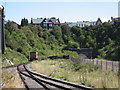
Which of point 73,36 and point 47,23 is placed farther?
point 47,23

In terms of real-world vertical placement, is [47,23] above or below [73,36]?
above

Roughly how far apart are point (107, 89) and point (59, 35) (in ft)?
259

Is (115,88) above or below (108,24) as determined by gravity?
below

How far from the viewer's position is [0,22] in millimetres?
19266

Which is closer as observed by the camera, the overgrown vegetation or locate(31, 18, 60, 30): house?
the overgrown vegetation

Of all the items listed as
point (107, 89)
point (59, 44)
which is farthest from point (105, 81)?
point (59, 44)

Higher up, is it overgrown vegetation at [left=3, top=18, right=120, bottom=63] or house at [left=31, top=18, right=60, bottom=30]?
house at [left=31, top=18, right=60, bottom=30]

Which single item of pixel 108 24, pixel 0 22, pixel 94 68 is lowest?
pixel 94 68

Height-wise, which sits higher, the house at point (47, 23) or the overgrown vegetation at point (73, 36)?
the house at point (47, 23)

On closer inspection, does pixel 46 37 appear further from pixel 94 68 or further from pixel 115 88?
pixel 115 88

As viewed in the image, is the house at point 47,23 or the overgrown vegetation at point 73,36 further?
the house at point 47,23

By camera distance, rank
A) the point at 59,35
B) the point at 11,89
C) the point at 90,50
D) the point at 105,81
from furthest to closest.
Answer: the point at 59,35 → the point at 90,50 → the point at 105,81 → the point at 11,89

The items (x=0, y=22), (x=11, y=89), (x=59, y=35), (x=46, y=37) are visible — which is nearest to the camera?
(x=11, y=89)

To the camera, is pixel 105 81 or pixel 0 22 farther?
pixel 0 22
